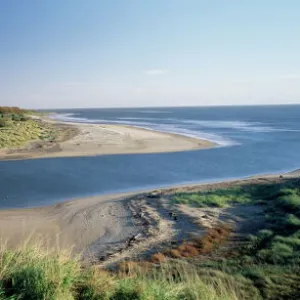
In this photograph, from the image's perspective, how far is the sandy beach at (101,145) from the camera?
35875mm

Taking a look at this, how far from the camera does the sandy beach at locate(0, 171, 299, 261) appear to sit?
44.3 feet

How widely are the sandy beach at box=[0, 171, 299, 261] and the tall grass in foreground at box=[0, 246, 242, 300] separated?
A: 5338 mm

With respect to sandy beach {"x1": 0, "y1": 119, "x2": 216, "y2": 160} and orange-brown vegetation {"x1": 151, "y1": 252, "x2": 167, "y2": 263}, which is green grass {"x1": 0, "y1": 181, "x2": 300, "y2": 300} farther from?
sandy beach {"x1": 0, "y1": 119, "x2": 216, "y2": 160}

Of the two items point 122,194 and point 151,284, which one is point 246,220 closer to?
point 122,194

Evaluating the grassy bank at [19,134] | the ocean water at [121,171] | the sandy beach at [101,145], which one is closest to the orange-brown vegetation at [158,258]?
the ocean water at [121,171]

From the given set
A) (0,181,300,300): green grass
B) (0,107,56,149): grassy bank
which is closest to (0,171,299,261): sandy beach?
(0,181,300,300): green grass

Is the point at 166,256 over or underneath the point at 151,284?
underneath

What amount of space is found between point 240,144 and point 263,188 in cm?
2515

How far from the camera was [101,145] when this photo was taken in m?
40.6

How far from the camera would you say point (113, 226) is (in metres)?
15.7

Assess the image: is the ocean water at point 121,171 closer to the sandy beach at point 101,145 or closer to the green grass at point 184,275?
the sandy beach at point 101,145

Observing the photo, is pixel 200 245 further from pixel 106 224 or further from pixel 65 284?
pixel 65 284

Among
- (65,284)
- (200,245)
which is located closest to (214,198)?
(200,245)

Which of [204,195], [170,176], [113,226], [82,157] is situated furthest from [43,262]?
[82,157]
